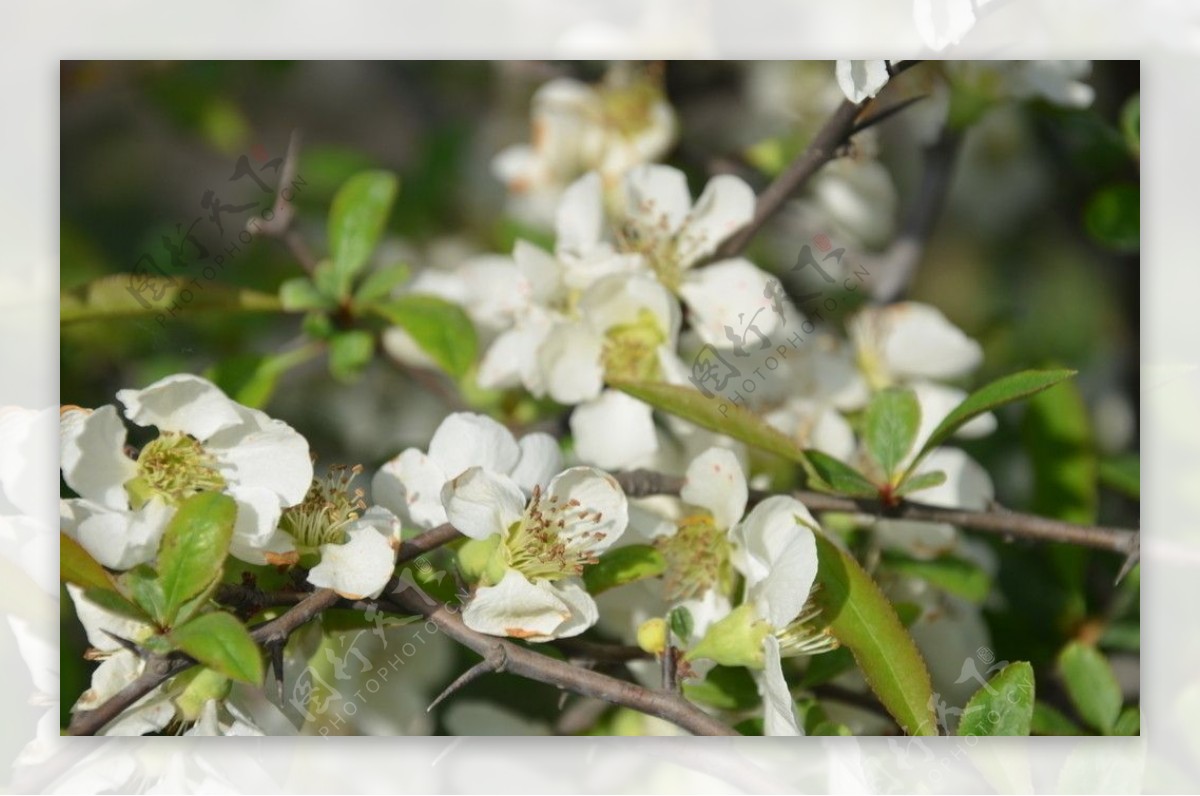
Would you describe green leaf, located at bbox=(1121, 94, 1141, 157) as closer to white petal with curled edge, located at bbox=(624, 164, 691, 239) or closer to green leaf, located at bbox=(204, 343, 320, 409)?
white petal with curled edge, located at bbox=(624, 164, 691, 239)

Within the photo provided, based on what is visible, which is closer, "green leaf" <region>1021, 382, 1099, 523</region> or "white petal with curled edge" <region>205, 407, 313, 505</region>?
"white petal with curled edge" <region>205, 407, 313, 505</region>

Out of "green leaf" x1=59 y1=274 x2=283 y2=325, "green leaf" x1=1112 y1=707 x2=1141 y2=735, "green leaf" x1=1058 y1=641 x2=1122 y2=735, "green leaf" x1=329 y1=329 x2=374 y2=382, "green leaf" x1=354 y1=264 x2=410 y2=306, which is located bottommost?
"green leaf" x1=1112 y1=707 x2=1141 y2=735

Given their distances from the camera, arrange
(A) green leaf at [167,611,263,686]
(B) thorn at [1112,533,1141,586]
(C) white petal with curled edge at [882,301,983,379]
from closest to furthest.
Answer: (A) green leaf at [167,611,263,686] → (B) thorn at [1112,533,1141,586] → (C) white petal with curled edge at [882,301,983,379]

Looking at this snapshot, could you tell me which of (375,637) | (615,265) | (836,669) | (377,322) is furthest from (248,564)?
(836,669)

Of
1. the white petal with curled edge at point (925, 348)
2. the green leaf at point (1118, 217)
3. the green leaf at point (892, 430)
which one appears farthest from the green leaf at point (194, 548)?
the green leaf at point (1118, 217)

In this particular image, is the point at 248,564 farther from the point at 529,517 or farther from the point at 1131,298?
the point at 1131,298

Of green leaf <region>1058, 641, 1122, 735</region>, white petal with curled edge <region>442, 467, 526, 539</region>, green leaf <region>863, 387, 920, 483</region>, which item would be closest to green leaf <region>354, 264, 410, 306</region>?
white petal with curled edge <region>442, 467, 526, 539</region>
